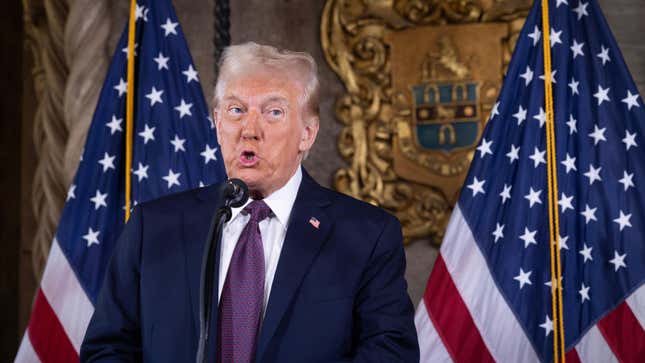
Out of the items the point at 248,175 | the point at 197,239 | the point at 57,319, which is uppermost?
the point at 248,175

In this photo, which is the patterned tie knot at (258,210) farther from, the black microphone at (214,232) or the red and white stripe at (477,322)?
the red and white stripe at (477,322)

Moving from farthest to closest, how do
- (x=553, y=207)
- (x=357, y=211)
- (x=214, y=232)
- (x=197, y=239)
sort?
1. (x=553, y=207)
2. (x=357, y=211)
3. (x=197, y=239)
4. (x=214, y=232)

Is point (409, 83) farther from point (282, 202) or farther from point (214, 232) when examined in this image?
point (214, 232)

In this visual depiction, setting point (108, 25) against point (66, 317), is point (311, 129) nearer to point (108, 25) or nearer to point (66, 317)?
point (66, 317)

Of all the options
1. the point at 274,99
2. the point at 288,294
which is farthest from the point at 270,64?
the point at 288,294

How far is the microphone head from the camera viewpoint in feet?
5.57

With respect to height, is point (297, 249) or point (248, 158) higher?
point (248, 158)

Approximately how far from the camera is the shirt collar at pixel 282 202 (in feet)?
6.85

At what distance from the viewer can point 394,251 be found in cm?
210

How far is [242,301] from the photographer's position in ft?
6.43

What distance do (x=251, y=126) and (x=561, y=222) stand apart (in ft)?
5.36

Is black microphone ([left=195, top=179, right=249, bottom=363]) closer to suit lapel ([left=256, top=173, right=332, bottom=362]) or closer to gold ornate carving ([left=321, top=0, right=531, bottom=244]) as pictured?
suit lapel ([left=256, top=173, right=332, bottom=362])

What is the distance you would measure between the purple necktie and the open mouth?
153 millimetres

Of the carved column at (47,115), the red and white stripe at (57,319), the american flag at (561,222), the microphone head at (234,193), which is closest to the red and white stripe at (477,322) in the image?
the american flag at (561,222)
